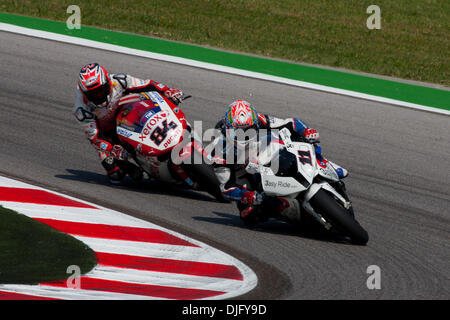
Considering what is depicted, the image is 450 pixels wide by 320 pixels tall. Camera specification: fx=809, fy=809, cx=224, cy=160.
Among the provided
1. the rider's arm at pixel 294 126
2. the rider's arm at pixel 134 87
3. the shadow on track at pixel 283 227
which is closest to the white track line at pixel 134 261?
the shadow on track at pixel 283 227

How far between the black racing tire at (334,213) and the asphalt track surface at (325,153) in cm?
21

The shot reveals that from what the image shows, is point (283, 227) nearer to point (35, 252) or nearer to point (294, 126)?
point (294, 126)

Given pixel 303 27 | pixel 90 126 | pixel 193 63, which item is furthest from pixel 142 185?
pixel 303 27

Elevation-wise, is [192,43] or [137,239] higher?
[192,43]

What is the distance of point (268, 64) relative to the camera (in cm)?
1672

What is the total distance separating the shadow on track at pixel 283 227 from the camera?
337 inches

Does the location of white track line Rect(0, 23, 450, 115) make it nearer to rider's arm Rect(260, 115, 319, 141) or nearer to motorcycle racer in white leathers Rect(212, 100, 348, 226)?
rider's arm Rect(260, 115, 319, 141)

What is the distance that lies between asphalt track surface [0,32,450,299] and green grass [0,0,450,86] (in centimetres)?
294

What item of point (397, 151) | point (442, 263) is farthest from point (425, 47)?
point (442, 263)

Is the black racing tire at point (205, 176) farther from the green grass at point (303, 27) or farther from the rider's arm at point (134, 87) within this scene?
the green grass at point (303, 27)

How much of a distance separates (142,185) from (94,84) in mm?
1523

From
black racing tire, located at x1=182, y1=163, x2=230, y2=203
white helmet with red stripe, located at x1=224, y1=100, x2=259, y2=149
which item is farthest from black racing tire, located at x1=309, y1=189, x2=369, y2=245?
black racing tire, located at x1=182, y1=163, x2=230, y2=203
